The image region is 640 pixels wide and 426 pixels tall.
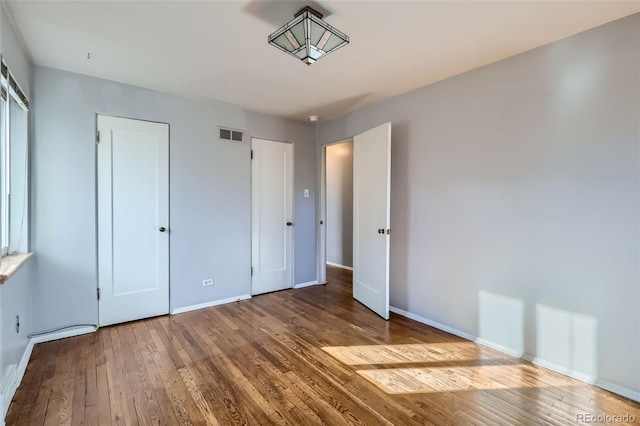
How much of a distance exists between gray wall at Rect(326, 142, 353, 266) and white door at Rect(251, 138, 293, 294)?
5.45 feet

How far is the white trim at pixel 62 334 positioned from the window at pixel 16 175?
2.68 ft

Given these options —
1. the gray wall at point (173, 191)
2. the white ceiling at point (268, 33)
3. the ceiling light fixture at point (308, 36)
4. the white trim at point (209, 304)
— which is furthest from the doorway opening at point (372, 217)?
the white trim at point (209, 304)

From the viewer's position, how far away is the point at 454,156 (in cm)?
286

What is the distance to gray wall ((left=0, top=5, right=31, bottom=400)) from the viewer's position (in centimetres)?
186

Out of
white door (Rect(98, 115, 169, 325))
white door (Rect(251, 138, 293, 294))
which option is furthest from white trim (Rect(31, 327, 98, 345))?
white door (Rect(251, 138, 293, 294))

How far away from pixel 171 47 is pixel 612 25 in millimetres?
3120

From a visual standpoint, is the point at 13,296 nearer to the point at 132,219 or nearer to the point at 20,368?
the point at 20,368

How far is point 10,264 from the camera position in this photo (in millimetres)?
2031

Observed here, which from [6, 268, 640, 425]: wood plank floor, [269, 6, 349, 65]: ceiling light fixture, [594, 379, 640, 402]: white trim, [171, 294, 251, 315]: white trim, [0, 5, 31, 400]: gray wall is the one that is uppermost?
[269, 6, 349, 65]: ceiling light fixture

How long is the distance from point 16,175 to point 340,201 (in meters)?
4.58

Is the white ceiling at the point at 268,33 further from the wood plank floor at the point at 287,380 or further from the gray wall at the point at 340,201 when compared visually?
the gray wall at the point at 340,201

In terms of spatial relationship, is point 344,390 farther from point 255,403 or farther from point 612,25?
point 612,25

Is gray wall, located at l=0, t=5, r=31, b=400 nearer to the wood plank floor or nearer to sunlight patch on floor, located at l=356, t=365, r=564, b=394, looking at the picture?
the wood plank floor

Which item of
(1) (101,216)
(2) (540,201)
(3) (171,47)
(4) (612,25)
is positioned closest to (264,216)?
(1) (101,216)
